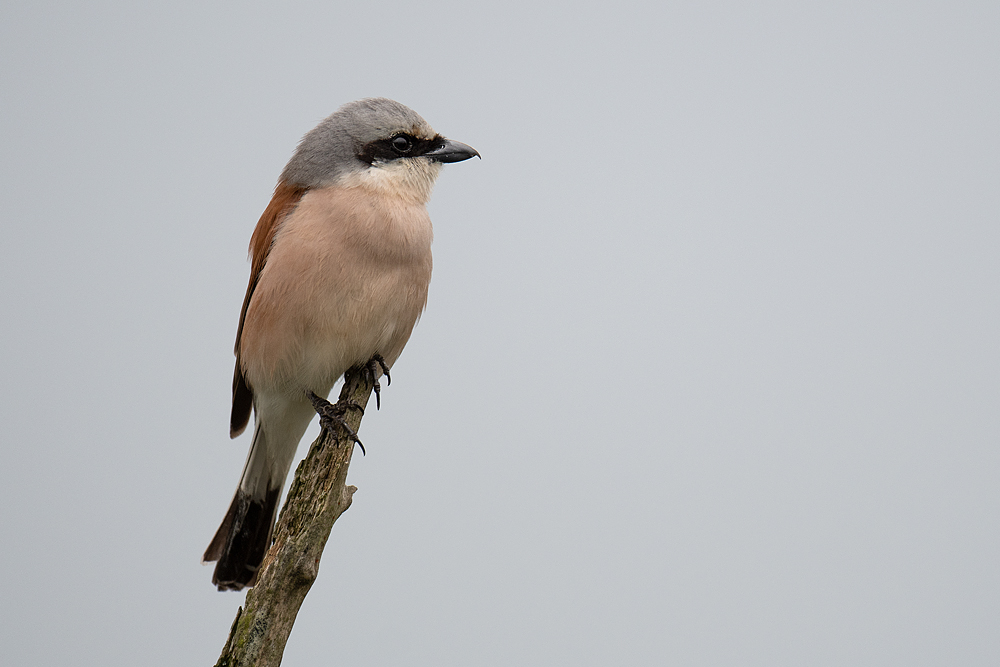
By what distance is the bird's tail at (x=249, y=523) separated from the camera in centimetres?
365

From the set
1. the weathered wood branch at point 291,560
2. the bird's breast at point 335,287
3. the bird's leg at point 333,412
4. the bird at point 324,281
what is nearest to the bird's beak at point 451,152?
the bird at point 324,281

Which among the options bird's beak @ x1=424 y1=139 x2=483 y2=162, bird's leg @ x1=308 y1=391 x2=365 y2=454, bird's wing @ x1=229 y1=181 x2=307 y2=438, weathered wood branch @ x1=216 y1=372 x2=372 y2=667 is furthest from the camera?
bird's beak @ x1=424 y1=139 x2=483 y2=162

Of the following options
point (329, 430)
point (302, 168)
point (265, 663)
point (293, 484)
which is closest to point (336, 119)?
point (302, 168)

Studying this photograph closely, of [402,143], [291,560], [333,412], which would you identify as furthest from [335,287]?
[291,560]

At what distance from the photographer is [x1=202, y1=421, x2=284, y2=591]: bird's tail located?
3652 mm

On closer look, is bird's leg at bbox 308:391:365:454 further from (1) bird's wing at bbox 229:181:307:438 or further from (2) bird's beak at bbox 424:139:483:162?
(2) bird's beak at bbox 424:139:483:162

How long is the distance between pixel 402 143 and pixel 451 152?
0.23 m

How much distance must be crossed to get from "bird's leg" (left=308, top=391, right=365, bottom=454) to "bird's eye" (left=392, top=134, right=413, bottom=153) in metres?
1.14

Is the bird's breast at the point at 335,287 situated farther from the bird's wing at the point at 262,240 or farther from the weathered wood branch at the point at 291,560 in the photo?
the weathered wood branch at the point at 291,560

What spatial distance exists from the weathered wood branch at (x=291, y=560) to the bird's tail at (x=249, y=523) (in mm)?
727

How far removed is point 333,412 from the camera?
337cm

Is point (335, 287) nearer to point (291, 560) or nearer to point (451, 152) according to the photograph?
point (451, 152)

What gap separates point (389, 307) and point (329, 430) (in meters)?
0.55

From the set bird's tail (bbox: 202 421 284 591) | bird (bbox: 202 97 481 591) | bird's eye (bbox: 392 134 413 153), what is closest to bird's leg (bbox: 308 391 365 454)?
bird (bbox: 202 97 481 591)
